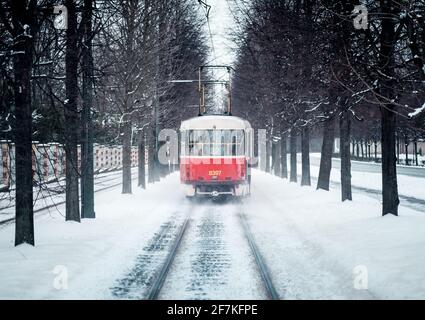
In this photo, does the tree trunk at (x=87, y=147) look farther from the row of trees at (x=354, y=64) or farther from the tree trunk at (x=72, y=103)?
the row of trees at (x=354, y=64)

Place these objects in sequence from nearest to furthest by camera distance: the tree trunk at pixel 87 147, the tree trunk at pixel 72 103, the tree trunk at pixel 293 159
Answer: the tree trunk at pixel 72 103
the tree trunk at pixel 87 147
the tree trunk at pixel 293 159

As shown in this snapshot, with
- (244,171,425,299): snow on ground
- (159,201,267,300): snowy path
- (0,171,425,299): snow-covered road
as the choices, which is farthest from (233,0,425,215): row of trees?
(159,201,267,300): snowy path

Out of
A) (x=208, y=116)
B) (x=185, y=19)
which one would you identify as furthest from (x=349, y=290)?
(x=185, y=19)

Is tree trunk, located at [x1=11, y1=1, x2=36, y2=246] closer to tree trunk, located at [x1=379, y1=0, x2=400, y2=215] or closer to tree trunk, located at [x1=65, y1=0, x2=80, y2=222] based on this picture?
tree trunk, located at [x1=65, y1=0, x2=80, y2=222]

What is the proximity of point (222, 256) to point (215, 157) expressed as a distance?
923 cm

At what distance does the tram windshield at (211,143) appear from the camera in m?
18.5

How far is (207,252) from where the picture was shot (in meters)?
9.79

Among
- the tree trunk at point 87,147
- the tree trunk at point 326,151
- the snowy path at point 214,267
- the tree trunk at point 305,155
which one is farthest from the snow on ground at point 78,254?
the tree trunk at point 305,155

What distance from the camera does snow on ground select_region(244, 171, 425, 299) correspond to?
706 cm

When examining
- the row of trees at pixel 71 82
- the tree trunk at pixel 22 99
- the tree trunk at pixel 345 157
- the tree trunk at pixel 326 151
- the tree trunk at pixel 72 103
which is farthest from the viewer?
the tree trunk at pixel 326 151

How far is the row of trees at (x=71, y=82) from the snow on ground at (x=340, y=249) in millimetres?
4784

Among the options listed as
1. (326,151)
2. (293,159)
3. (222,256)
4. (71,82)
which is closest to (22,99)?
(71,82)

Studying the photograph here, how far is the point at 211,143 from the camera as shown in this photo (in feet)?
60.7

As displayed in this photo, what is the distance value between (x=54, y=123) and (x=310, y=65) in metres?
7.40
